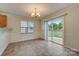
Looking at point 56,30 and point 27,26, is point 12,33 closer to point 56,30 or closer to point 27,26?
point 27,26

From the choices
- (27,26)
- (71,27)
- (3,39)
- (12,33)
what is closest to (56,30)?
(71,27)

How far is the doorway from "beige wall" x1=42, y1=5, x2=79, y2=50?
0.08m

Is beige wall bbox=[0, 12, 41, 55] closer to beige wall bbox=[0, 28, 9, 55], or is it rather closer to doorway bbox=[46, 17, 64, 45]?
Answer: beige wall bbox=[0, 28, 9, 55]

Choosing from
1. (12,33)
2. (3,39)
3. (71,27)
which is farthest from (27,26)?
(71,27)

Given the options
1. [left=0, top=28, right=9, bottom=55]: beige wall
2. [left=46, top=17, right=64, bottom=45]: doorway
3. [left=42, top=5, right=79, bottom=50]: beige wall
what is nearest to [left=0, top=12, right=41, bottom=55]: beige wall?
[left=0, top=28, right=9, bottom=55]: beige wall

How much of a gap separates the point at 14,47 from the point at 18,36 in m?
0.23

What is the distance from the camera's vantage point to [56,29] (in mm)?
1613

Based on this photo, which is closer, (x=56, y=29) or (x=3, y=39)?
(x=3, y=39)

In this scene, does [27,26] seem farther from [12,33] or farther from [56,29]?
[56,29]

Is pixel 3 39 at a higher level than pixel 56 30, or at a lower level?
lower

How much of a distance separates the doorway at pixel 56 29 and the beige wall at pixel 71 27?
79mm

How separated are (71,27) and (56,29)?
296 mm

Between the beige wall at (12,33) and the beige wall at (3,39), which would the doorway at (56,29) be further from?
the beige wall at (3,39)

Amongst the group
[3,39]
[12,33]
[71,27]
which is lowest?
[3,39]
